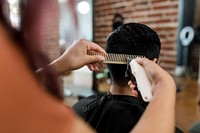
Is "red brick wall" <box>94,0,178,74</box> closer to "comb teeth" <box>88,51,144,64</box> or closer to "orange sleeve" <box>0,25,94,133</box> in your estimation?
"comb teeth" <box>88,51,144,64</box>

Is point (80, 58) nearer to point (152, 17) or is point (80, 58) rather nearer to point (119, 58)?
point (119, 58)

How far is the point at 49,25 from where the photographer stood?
1.38ft

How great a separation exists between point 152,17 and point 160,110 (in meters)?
3.27

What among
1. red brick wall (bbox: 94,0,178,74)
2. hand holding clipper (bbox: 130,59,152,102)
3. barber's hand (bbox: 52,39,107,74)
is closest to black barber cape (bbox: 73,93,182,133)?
barber's hand (bbox: 52,39,107,74)

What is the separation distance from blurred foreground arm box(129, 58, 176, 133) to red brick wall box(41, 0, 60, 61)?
0.91 ft

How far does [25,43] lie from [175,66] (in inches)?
134

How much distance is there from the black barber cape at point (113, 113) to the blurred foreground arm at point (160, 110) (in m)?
0.47

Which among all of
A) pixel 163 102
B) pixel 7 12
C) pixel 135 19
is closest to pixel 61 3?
pixel 7 12

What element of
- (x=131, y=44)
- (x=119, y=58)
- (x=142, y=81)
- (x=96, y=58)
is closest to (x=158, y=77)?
(x=142, y=81)

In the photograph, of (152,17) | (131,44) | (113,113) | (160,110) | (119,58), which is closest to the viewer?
(160,110)

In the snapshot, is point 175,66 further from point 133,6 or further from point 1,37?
point 1,37

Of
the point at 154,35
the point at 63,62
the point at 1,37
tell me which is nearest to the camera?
the point at 1,37

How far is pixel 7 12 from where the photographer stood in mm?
393

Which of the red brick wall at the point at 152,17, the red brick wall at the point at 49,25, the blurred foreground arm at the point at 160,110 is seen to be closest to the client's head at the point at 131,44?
the blurred foreground arm at the point at 160,110
